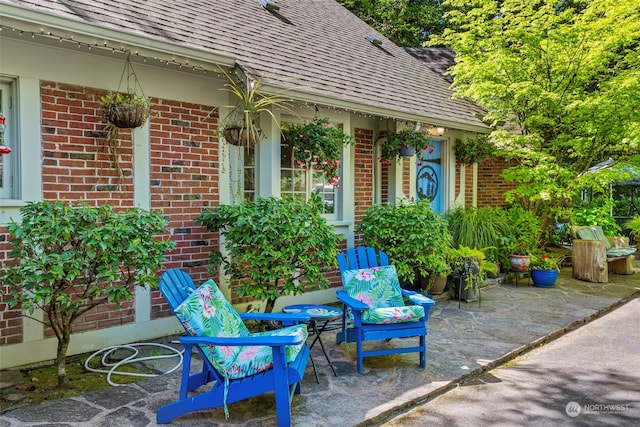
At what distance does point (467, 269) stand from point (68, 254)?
516cm

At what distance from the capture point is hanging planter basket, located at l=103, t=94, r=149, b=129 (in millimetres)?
4254

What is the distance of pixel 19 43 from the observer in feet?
13.1

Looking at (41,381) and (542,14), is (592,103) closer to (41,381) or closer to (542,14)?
(542,14)

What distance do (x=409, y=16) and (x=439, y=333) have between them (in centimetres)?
1470

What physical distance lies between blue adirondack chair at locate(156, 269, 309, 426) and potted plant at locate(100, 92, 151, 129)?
166 centimetres

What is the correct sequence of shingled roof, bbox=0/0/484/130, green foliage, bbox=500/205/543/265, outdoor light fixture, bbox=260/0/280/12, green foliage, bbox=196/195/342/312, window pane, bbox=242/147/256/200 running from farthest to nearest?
green foliage, bbox=500/205/543/265, outdoor light fixture, bbox=260/0/280/12, window pane, bbox=242/147/256/200, shingled roof, bbox=0/0/484/130, green foliage, bbox=196/195/342/312

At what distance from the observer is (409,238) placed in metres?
6.11

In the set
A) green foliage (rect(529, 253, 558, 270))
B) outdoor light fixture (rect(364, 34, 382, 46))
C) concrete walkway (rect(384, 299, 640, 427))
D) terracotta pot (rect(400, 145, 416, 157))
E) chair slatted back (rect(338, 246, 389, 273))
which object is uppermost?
outdoor light fixture (rect(364, 34, 382, 46))

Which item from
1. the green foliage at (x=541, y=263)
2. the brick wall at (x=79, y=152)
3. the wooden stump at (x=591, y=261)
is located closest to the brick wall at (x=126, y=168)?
the brick wall at (x=79, y=152)

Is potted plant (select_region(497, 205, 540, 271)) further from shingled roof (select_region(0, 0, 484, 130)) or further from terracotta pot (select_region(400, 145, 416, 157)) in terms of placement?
terracotta pot (select_region(400, 145, 416, 157))

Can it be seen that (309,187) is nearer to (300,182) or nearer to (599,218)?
(300,182)

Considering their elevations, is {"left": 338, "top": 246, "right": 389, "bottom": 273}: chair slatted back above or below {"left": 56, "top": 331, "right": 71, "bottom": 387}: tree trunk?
above

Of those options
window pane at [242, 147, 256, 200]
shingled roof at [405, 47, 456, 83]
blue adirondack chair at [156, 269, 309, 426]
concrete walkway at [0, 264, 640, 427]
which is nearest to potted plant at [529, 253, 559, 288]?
concrete walkway at [0, 264, 640, 427]

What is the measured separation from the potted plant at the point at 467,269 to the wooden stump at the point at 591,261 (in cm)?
284
